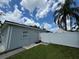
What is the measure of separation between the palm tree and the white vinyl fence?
20.7 ft

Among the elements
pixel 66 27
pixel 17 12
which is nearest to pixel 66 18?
pixel 66 27

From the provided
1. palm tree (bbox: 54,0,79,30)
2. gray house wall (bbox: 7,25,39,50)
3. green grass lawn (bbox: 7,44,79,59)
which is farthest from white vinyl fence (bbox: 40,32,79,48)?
palm tree (bbox: 54,0,79,30)

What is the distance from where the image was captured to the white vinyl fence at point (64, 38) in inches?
631

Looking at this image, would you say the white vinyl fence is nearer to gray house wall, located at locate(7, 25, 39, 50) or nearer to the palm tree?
gray house wall, located at locate(7, 25, 39, 50)

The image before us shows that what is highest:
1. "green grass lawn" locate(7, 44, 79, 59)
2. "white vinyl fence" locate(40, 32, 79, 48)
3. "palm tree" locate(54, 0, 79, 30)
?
"palm tree" locate(54, 0, 79, 30)

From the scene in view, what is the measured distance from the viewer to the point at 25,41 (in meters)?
17.1

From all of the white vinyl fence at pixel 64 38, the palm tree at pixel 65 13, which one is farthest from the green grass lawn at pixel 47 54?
the palm tree at pixel 65 13

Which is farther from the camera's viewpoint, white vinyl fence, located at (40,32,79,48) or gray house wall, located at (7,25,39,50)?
white vinyl fence, located at (40,32,79,48)

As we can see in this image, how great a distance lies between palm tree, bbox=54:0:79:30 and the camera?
2453 cm

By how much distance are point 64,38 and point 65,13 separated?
9.23 meters

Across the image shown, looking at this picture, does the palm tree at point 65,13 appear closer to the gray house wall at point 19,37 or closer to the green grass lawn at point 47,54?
the gray house wall at point 19,37

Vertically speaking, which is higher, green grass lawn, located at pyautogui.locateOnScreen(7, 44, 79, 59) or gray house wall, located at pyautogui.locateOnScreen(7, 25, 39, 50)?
gray house wall, located at pyautogui.locateOnScreen(7, 25, 39, 50)

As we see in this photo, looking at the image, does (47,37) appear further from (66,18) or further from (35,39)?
(66,18)

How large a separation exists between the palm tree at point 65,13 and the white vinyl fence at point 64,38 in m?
6.32
